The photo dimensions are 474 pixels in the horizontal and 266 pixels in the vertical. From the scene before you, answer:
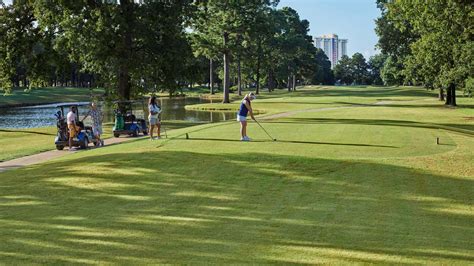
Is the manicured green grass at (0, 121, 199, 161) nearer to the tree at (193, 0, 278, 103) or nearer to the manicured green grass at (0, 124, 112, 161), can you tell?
the manicured green grass at (0, 124, 112, 161)

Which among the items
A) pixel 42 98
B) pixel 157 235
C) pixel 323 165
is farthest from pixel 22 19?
pixel 42 98

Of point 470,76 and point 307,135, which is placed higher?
point 470,76

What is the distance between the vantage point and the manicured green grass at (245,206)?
825 centimetres

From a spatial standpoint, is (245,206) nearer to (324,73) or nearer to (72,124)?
(72,124)

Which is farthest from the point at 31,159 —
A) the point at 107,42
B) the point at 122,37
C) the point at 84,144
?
the point at 122,37

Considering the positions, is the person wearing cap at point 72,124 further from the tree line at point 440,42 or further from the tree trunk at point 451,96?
the tree trunk at point 451,96

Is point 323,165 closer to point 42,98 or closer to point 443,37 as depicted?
point 443,37

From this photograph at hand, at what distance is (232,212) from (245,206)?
0.51 metres

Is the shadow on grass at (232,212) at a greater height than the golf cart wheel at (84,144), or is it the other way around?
the golf cart wheel at (84,144)

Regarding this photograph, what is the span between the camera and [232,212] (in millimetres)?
10391

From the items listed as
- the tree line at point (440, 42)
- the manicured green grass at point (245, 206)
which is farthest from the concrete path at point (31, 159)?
the tree line at point (440, 42)

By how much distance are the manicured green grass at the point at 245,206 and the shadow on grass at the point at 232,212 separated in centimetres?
3

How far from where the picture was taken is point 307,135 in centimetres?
2141

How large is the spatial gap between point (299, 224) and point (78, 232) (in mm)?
4083
